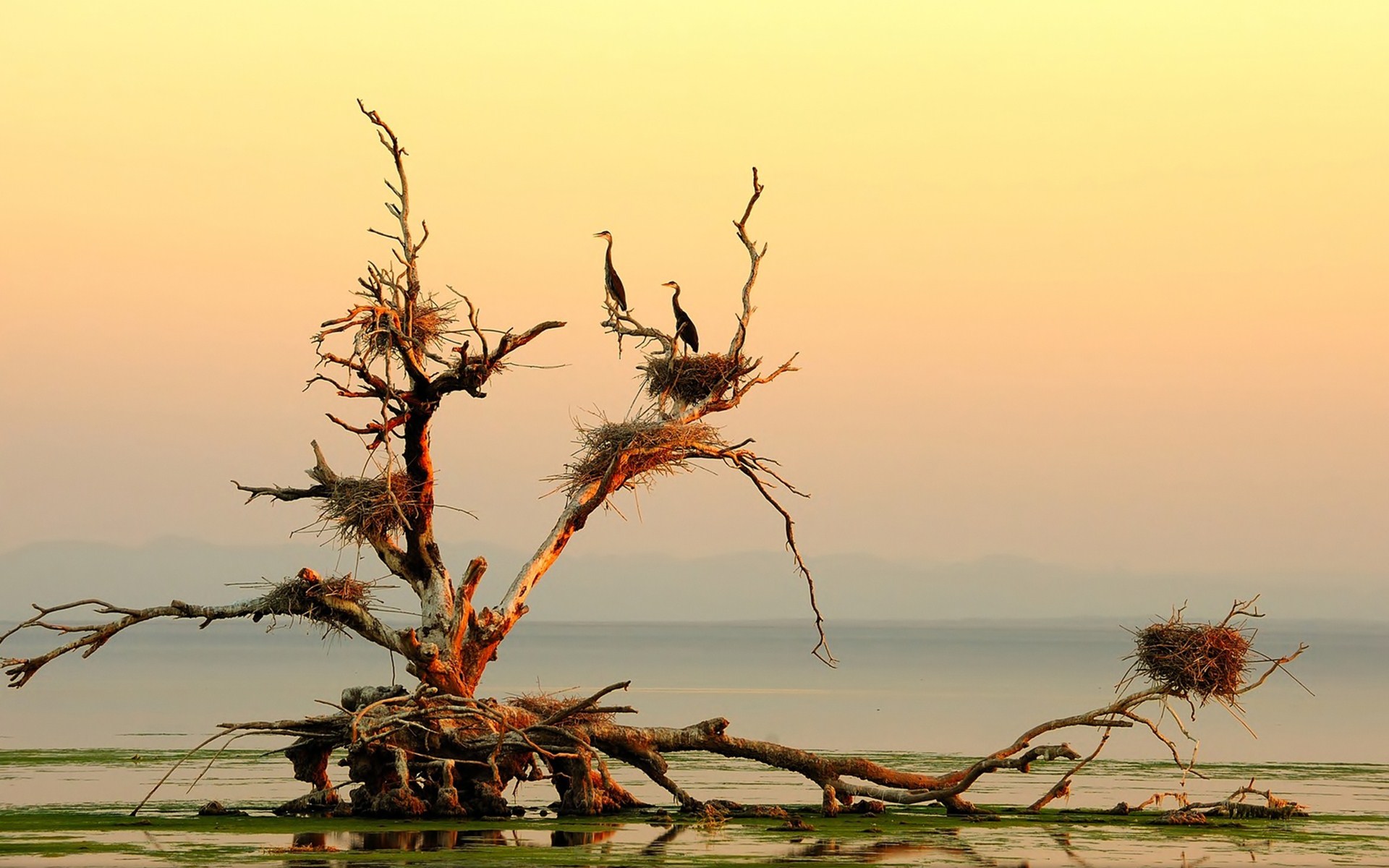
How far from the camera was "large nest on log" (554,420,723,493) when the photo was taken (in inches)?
722

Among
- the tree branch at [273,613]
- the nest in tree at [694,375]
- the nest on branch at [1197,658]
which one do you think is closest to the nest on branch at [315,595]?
the tree branch at [273,613]

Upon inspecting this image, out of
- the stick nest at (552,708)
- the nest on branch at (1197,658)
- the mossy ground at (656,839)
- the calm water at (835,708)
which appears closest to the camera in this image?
the mossy ground at (656,839)

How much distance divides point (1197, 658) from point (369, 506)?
8.10m

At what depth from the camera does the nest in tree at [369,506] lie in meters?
17.8

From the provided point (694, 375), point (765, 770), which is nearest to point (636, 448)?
point (694, 375)

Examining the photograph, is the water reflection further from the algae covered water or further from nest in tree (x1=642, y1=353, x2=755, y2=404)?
nest in tree (x1=642, y1=353, x2=755, y2=404)

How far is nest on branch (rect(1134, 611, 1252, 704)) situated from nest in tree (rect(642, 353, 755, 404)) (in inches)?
200

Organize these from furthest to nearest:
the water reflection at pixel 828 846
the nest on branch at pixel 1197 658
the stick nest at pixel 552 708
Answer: the stick nest at pixel 552 708, the nest on branch at pixel 1197 658, the water reflection at pixel 828 846

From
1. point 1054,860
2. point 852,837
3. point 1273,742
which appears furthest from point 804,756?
point 1273,742

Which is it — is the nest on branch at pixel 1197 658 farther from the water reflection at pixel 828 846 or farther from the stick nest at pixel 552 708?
the stick nest at pixel 552 708

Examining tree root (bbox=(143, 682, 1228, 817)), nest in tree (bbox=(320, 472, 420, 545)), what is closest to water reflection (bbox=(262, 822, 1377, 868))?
tree root (bbox=(143, 682, 1228, 817))

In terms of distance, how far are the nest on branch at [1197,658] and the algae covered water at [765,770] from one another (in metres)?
1.36

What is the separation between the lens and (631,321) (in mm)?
19141

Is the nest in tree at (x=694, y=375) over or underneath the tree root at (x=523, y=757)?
over
